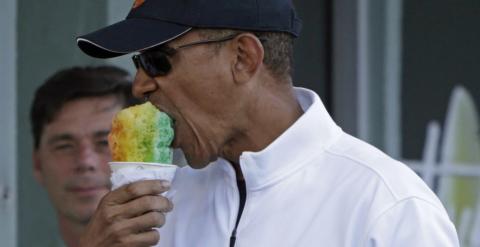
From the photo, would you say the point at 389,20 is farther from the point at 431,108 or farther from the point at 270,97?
the point at 270,97

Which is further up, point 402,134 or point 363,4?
point 363,4

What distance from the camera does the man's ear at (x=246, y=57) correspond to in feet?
9.93

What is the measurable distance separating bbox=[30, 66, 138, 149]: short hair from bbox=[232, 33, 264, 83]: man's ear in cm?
145

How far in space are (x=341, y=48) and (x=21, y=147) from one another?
7.47 ft

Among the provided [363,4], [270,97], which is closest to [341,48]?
[363,4]

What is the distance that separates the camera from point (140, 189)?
293cm

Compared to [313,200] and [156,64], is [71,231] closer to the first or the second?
[156,64]

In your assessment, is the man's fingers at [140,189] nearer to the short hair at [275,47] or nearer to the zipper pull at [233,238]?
the zipper pull at [233,238]

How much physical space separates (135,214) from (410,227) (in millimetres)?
624

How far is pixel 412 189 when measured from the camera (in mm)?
2854

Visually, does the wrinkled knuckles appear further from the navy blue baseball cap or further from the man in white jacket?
the navy blue baseball cap

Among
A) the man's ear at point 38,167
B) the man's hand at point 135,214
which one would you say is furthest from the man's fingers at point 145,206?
the man's ear at point 38,167
